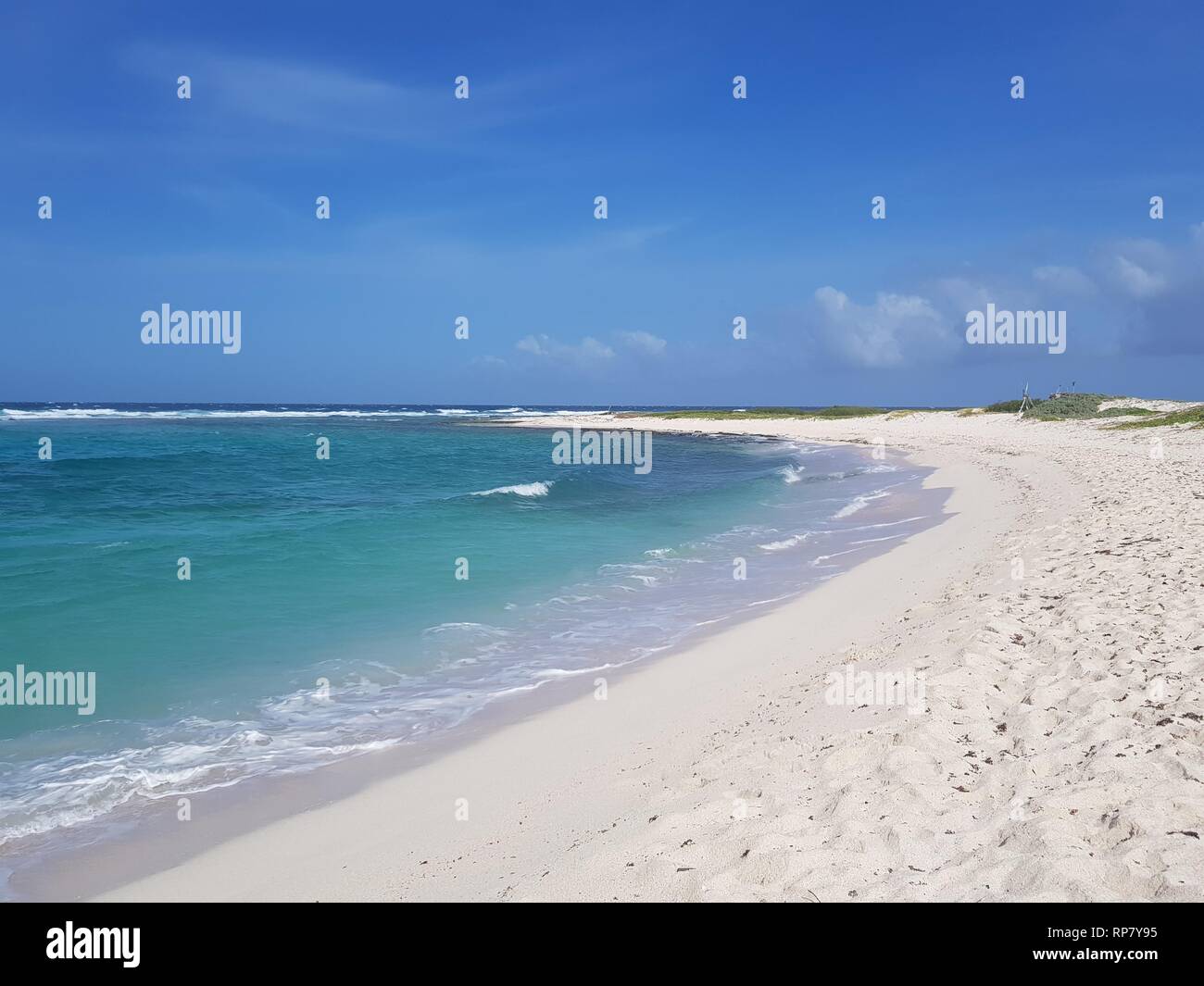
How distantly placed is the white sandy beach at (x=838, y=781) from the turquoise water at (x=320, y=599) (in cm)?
151

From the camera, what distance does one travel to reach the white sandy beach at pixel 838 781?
3855 mm

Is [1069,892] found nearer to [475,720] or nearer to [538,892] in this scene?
[538,892]

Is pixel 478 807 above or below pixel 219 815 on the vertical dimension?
above

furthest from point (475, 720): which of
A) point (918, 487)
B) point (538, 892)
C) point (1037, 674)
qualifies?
point (918, 487)

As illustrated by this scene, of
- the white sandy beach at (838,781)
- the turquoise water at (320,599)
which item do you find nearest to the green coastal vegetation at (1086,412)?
the turquoise water at (320,599)

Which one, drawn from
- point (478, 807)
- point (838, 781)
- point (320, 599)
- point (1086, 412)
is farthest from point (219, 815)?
point (1086, 412)

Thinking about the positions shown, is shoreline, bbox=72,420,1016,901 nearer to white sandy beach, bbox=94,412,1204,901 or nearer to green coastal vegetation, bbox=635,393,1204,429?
white sandy beach, bbox=94,412,1204,901

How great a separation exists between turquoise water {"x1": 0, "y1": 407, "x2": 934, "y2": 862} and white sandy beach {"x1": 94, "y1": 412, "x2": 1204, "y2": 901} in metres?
1.51

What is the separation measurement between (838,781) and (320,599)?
1001 cm

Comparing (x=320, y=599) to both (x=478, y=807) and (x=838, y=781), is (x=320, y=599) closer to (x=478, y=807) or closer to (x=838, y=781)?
(x=478, y=807)

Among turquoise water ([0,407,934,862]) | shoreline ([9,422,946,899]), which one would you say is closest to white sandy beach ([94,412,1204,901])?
shoreline ([9,422,946,899])

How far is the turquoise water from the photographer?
7230 mm

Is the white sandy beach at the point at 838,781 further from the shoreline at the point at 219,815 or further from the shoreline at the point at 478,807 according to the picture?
the shoreline at the point at 219,815

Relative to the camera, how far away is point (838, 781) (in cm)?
491
